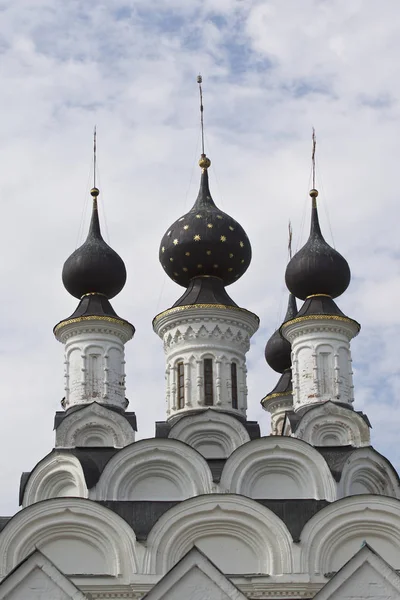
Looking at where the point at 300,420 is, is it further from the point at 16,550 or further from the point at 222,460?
the point at 16,550

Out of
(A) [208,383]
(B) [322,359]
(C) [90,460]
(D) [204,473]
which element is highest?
(B) [322,359]

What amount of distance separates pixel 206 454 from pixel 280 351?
5532mm

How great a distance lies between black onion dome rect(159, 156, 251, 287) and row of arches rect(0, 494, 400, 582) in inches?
206

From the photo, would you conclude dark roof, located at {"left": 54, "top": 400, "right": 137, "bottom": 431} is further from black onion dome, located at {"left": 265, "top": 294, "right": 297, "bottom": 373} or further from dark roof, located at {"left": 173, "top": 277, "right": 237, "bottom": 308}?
black onion dome, located at {"left": 265, "top": 294, "right": 297, "bottom": 373}

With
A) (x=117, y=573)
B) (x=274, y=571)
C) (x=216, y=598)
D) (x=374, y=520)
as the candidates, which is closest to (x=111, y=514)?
(x=117, y=573)

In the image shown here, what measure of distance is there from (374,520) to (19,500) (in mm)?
5652

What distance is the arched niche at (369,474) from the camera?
1883 cm

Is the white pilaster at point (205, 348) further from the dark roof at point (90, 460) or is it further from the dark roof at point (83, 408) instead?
the dark roof at point (90, 460)

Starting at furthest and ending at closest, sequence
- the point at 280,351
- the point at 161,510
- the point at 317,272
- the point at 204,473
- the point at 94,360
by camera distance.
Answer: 1. the point at 280,351
2. the point at 317,272
3. the point at 94,360
4. the point at 204,473
5. the point at 161,510

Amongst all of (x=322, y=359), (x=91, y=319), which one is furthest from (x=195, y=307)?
(x=322, y=359)

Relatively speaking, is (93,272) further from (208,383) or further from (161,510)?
(161,510)

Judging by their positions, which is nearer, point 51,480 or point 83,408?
point 51,480

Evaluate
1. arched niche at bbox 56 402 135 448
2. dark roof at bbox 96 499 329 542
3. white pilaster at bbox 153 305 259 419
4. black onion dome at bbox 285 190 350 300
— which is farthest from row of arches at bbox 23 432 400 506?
black onion dome at bbox 285 190 350 300

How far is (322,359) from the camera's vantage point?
20062 mm
